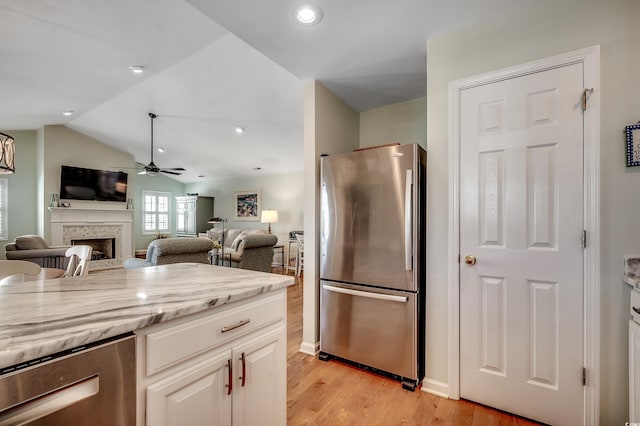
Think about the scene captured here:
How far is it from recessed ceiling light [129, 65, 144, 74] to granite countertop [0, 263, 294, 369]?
3188mm

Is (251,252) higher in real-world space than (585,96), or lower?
lower

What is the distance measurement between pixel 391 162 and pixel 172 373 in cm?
174

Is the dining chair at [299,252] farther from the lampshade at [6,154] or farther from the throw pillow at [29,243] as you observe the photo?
the lampshade at [6,154]

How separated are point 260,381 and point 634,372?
1659 millimetres

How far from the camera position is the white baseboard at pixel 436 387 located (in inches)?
72.7

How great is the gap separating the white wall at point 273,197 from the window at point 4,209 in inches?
164

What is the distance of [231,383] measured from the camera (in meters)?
1.03

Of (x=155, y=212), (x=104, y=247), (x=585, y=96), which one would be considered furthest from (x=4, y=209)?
(x=585, y=96)

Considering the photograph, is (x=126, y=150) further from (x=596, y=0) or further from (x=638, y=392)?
(x=638, y=392)

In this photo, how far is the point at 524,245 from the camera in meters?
1.65

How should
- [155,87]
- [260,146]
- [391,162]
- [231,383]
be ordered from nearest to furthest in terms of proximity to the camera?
[231,383]
[391,162]
[155,87]
[260,146]

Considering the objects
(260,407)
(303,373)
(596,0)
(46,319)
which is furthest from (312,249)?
(596,0)

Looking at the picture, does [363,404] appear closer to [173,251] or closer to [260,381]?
[260,381]

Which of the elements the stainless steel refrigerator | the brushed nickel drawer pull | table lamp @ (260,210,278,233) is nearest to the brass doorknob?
the stainless steel refrigerator
